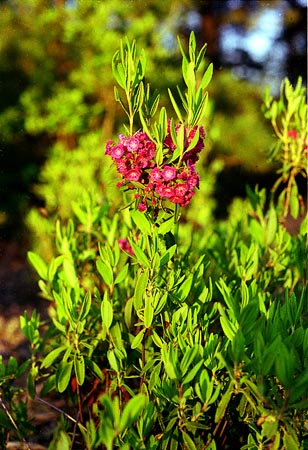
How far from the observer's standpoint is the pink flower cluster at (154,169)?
4.51 ft

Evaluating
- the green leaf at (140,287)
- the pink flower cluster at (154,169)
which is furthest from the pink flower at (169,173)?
the green leaf at (140,287)

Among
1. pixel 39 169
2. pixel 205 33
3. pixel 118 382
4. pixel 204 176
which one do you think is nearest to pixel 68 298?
pixel 118 382

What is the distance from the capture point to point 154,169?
1.39 meters

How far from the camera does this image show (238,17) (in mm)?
8516

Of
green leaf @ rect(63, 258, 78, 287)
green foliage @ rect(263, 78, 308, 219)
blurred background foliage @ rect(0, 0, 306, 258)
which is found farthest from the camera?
blurred background foliage @ rect(0, 0, 306, 258)

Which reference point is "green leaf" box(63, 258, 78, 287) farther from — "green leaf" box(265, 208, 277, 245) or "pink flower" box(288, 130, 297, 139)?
"pink flower" box(288, 130, 297, 139)

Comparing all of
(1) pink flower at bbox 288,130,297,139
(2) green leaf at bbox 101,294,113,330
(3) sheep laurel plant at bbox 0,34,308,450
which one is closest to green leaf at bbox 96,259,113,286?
(3) sheep laurel plant at bbox 0,34,308,450

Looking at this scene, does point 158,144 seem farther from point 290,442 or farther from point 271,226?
point 271,226

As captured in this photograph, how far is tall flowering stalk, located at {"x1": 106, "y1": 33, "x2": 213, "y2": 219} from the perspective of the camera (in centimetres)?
135

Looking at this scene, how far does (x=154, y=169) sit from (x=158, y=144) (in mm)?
59

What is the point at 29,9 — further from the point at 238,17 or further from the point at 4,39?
the point at 238,17

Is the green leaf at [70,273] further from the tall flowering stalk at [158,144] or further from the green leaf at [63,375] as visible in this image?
the tall flowering stalk at [158,144]

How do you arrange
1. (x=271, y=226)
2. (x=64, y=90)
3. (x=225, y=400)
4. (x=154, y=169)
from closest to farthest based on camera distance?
(x=225, y=400)
(x=154, y=169)
(x=271, y=226)
(x=64, y=90)

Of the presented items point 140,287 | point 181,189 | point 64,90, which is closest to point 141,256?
point 140,287
